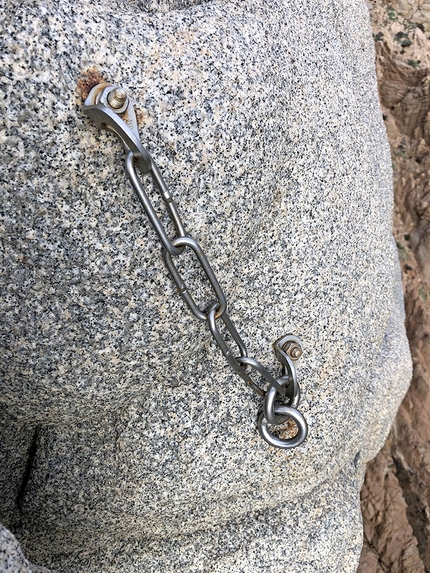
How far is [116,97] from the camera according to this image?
33.3 inches

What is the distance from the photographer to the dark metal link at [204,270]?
3.19 feet

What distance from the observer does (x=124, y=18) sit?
3.08 feet

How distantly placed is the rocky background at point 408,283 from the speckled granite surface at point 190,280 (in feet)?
3.91

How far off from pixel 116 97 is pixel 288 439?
89 centimetres

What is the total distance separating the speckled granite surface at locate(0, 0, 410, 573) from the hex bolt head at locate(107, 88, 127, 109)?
0.05 metres

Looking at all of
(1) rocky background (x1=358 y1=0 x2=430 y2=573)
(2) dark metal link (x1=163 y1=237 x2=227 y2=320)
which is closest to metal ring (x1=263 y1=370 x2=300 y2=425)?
(2) dark metal link (x1=163 y1=237 x2=227 y2=320)

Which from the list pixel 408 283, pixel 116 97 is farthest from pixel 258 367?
pixel 408 283

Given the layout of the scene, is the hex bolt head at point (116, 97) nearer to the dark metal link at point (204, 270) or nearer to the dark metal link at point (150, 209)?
the dark metal link at point (150, 209)

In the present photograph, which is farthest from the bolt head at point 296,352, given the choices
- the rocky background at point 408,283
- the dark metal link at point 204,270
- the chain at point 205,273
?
the rocky background at point 408,283

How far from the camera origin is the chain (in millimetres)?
852

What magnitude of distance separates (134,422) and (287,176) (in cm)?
70

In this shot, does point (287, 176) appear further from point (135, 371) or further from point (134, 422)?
point (134, 422)

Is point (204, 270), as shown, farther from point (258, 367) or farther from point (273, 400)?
point (273, 400)

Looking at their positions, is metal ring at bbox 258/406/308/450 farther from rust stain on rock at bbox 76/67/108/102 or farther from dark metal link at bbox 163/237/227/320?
rust stain on rock at bbox 76/67/108/102
